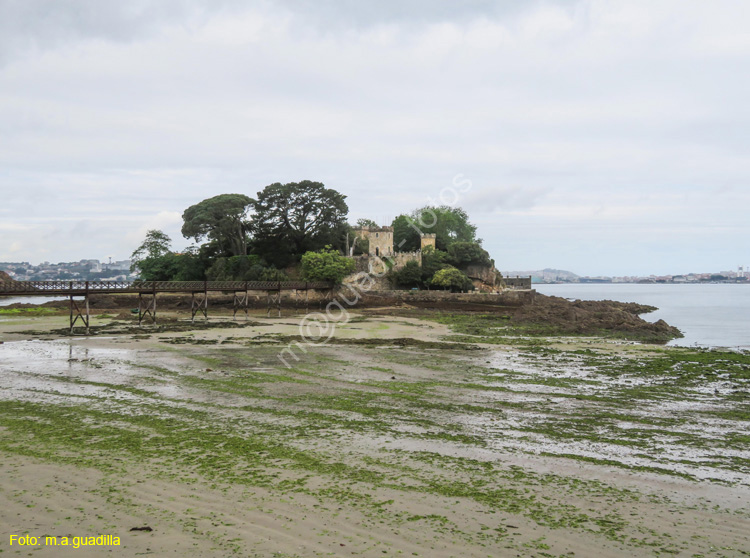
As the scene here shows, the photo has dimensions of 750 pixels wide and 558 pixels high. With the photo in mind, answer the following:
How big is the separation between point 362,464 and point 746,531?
178 inches

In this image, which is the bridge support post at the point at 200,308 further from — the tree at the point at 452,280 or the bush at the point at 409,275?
the tree at the point at 452,280

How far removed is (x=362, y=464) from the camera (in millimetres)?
7605

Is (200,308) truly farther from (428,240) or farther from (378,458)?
(378,458)

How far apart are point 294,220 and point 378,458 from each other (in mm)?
48292

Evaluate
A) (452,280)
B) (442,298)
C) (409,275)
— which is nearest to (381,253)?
(409,275)

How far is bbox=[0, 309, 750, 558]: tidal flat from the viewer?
213 inches

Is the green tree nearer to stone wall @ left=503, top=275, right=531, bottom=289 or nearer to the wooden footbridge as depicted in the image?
the wooden footbridge

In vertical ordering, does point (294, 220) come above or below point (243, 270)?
above

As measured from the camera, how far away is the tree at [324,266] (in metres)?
49.8

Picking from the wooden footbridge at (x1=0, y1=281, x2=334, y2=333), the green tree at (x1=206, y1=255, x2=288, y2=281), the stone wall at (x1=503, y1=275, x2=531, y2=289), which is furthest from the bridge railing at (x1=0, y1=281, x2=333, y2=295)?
the stone wall at (x1=503, y1=275, x2=531, y2=289)

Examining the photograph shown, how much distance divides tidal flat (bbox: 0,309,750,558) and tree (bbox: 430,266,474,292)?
34553 millimetres

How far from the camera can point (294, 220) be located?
Answer: 54.7 meters

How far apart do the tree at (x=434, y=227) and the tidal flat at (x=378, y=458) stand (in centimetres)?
4856

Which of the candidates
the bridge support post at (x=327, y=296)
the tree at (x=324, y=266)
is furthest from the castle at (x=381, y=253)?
the bridge support post at (x=327, y=296)
